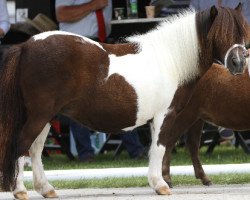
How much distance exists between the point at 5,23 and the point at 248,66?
11.9 ft

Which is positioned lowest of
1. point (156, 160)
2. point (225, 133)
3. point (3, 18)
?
point (225, 133)

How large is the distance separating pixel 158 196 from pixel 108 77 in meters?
1.24

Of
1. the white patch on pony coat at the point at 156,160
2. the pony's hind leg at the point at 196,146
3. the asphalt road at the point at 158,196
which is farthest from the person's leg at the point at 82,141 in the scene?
the white patch on pony coat at the point at 156,160

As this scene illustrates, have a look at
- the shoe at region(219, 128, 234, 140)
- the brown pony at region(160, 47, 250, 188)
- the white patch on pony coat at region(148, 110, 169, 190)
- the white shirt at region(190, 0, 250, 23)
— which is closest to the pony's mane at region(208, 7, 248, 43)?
the white patch on pony coat at region(148, 110, 169, 190)

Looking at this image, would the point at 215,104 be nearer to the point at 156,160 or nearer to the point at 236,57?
the point at 236,57

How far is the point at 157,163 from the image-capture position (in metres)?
11.2

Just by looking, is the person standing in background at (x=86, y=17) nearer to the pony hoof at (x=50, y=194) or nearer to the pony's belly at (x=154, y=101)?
the pony's belly at (x=154, y=101)

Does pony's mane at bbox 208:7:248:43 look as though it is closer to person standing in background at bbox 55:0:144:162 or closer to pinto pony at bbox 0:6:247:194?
pinto pony at bbox 0:6:247:194

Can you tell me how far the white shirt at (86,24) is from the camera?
15.4 m

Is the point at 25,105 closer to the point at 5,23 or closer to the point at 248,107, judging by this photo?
the point at 248,107

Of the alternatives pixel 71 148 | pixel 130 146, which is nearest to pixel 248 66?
pixel 130 146

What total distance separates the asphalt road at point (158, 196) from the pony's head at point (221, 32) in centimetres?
124

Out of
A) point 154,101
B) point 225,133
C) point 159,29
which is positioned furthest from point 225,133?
point 154,101

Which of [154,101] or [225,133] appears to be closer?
[154,101]
